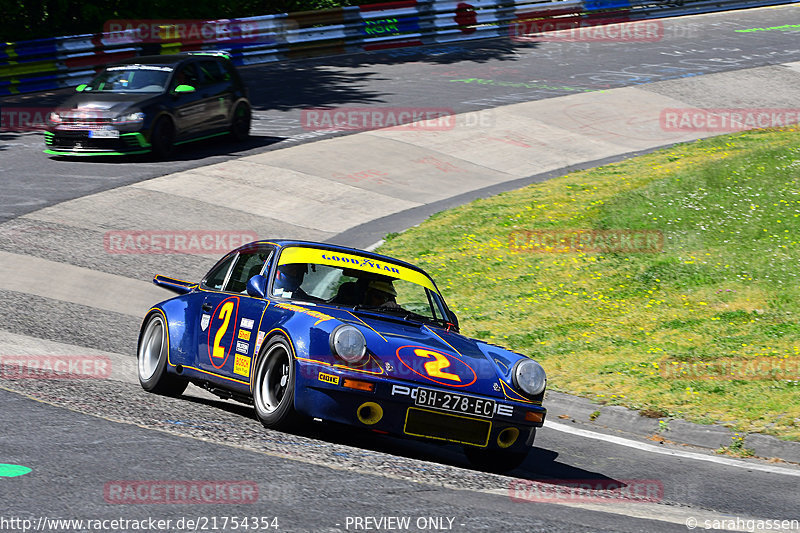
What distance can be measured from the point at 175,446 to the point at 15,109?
18386 millimetres

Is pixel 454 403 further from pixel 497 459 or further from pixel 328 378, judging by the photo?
pixel 328 378

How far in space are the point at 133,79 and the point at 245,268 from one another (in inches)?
477

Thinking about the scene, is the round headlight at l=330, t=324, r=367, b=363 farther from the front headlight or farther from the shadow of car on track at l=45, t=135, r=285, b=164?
the shadow of car on track at l=45, t=135, r=285, b=164

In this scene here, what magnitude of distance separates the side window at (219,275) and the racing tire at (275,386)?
1.58 meters

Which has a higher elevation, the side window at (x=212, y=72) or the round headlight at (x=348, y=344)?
the side window at (x=212, y=72)

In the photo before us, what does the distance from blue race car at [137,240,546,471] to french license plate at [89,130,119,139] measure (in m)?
10.4

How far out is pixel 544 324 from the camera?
11844mm

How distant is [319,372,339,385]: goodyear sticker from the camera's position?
6.73 metres

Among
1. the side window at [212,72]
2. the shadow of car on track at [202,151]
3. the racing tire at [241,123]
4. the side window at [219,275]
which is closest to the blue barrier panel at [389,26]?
the shadow of car on track at [202,151]

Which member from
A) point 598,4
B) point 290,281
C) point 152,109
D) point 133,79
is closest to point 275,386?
point 290,281

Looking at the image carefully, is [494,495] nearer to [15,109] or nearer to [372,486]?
[372,486]

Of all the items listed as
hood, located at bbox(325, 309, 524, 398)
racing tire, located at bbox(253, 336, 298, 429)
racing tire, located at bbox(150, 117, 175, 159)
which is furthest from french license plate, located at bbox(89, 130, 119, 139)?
racing tire, located at bbox(253, 336, 298, 429)

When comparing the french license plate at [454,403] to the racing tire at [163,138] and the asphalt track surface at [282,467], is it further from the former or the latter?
the racing tire at [163,138]

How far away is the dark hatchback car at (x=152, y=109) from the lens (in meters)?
18.5
